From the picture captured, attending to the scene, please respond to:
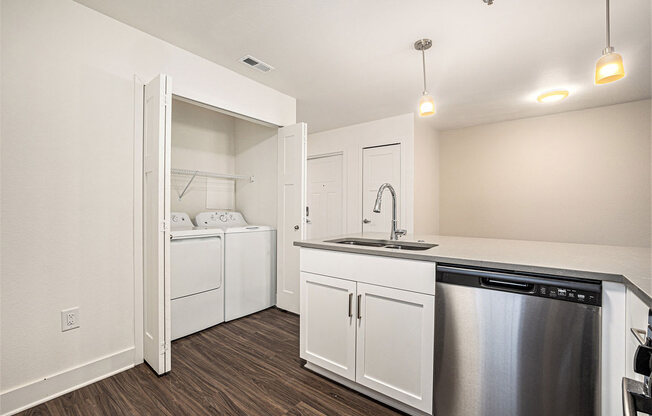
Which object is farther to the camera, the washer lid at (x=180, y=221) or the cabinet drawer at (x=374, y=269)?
the washer lid at (x=180, y=221)

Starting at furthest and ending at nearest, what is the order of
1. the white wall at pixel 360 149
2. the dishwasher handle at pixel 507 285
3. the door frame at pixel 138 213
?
the white wall at pixel 360 149 < the door frame at pixel 138 213 < the dishwasher handle at pixel 507 285

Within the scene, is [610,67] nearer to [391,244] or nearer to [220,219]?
[391,244]

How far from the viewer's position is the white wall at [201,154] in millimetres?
3316

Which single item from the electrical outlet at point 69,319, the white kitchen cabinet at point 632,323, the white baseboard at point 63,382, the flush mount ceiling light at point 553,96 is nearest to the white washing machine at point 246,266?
the white baseboard at point 63,382

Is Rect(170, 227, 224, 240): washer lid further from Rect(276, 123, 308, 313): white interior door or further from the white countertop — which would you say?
the white countertop

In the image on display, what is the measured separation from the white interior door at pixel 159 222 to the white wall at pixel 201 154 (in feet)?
4.43

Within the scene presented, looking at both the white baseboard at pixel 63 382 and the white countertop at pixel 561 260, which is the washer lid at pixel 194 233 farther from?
the white countertop at pixel 561 260

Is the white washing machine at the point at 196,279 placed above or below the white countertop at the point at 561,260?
below

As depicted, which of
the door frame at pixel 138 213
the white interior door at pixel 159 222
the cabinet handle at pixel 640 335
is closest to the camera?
the cabinet handle at pixel 640 335

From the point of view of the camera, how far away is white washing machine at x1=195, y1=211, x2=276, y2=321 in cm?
289

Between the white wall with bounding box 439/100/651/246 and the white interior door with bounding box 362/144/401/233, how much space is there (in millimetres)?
1277

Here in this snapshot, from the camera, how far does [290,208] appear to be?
3.12 meters

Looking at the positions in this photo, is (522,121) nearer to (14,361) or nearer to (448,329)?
(448,329)

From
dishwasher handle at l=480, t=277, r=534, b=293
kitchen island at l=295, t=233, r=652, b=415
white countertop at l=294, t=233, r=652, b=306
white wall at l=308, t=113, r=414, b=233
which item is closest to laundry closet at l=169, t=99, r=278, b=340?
kitchen island at l=295, t=233, r=652, b=415
